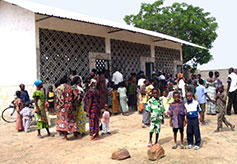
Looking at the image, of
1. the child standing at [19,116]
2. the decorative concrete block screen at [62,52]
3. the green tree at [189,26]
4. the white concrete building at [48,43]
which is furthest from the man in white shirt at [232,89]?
the green tree at [189,26]

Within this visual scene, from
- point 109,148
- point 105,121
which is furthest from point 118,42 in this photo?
point 109,148

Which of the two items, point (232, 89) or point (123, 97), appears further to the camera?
point (123, 97)

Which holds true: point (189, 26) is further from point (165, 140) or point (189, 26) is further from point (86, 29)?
point (165, 140)

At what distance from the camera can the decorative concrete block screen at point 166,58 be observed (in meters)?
13.9

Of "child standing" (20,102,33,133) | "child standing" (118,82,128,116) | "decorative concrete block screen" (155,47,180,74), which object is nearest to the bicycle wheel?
"child standing" (20,102,33,133)

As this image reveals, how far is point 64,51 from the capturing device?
29.7 ft

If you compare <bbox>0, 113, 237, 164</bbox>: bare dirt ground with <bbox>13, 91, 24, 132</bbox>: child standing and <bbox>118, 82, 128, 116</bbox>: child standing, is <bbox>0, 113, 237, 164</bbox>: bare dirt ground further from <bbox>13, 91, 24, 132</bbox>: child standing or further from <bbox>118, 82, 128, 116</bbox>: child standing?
<bbox>118, 82, 128, 116</bbox>: child standing

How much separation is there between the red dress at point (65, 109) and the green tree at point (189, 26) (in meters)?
16.3

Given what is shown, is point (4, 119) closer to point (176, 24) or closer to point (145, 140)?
point (145, 140)

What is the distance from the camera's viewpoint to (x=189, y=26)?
20172mm

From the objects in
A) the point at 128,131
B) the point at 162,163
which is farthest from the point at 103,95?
the point at 162,163

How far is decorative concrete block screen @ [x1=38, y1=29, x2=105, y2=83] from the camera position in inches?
333

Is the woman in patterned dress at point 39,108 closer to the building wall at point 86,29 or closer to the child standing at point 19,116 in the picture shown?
the child standing at point 19,116

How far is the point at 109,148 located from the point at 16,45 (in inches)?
214
